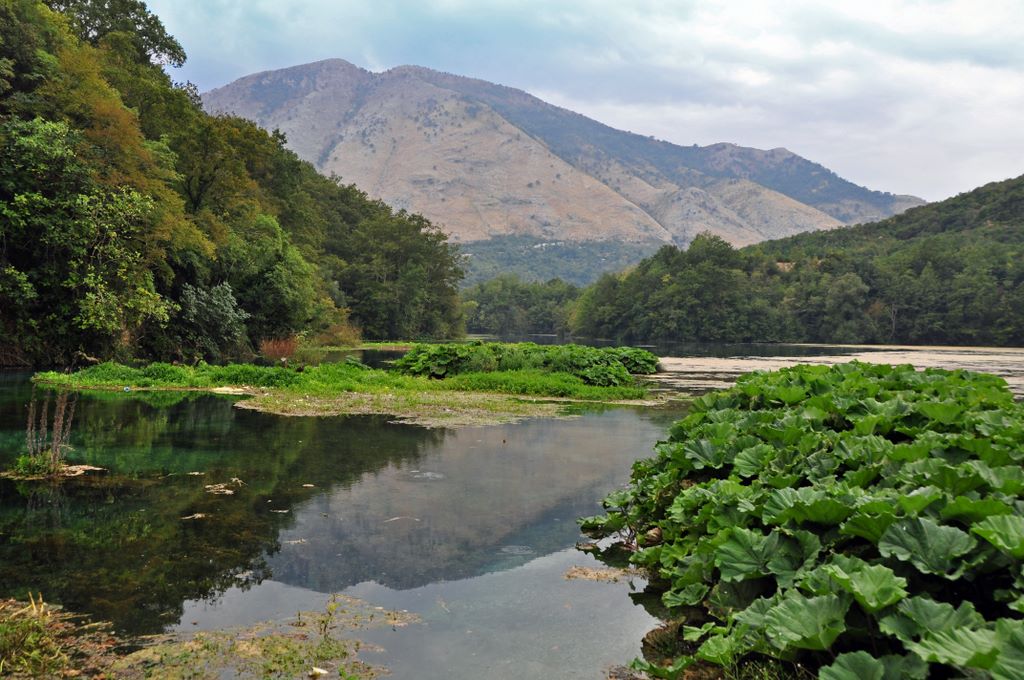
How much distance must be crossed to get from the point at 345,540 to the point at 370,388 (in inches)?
566

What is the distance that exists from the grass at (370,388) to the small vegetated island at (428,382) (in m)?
0.03

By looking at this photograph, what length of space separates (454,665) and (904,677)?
2.73m

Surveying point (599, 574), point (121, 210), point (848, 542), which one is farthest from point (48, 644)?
point (121, 210)

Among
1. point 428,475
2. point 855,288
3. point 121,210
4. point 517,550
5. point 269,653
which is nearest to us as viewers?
point 269,653

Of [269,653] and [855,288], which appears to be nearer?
[269,653]

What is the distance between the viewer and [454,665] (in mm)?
4547

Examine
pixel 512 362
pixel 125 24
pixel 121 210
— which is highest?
pixel 125 24

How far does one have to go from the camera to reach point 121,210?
24.2 meters

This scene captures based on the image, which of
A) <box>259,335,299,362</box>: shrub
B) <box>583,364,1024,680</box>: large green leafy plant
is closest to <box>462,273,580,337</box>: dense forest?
<box>259,335,299,362</box>: shrub

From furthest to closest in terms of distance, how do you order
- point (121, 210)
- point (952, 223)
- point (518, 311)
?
point (518, 311) → point (952, 223) → point (121, 210)

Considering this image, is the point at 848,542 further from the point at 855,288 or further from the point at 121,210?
the point at 855,288

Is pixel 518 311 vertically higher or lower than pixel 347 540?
higher

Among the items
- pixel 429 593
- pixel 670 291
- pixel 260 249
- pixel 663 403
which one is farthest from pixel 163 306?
pixel 670 291

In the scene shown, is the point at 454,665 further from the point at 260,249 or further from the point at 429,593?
the point at 260,249
